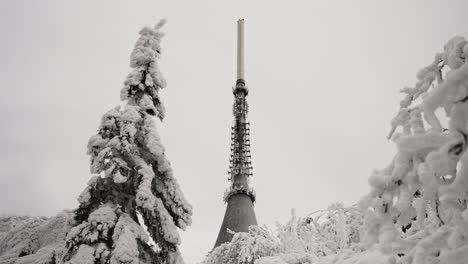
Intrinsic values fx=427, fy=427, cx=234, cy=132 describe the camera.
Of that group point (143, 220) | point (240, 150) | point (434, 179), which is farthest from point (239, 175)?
point (434, 179)

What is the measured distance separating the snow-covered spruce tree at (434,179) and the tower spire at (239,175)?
47.4 meters

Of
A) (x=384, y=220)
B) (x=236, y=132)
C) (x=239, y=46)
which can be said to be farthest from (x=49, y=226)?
(x=239, y=46)

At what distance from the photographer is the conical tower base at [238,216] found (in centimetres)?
5297

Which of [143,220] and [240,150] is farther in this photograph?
[240,150]

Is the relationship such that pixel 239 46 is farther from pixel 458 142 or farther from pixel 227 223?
pixel 458 142

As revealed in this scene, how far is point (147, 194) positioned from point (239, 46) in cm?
6211

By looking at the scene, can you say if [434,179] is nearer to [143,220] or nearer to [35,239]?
[143,220]

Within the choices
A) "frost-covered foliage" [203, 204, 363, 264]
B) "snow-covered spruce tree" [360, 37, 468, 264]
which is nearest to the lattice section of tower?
"frost-covered foliage" [203, 204, 363, 264]

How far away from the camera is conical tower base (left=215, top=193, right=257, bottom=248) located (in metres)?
53.0

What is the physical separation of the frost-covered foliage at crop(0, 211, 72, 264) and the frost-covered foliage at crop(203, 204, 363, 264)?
4410 mm

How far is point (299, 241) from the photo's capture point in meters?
8.77

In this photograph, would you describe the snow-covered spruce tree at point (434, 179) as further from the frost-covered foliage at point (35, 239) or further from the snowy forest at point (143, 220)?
the frost-covered foliage at point (35, 239)

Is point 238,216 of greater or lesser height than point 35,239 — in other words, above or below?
above

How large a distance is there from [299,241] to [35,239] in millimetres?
6256
